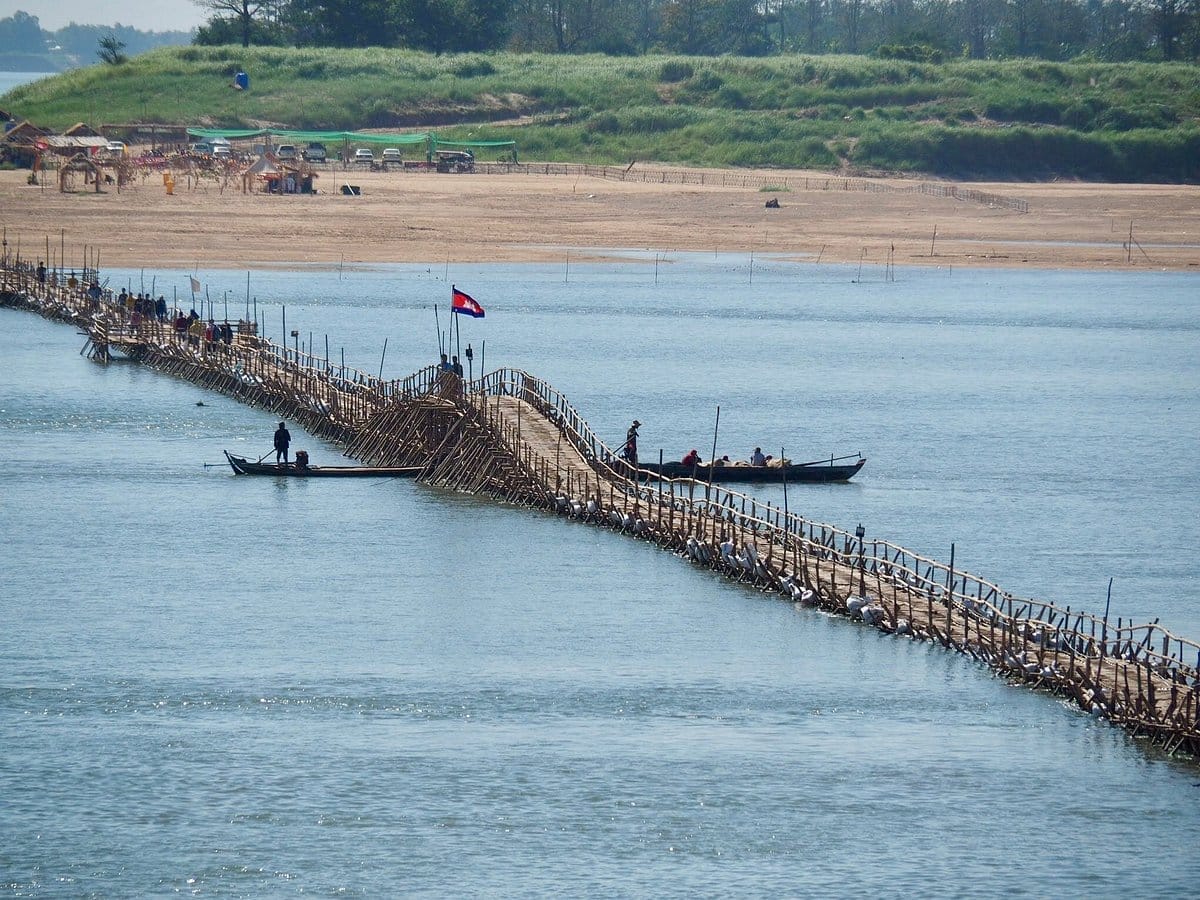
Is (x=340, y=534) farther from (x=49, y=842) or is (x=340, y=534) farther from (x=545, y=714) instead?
(x=49, y=842)

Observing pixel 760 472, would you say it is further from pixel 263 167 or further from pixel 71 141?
pixel 71 141

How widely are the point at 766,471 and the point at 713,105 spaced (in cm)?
12149

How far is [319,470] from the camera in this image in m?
66.2

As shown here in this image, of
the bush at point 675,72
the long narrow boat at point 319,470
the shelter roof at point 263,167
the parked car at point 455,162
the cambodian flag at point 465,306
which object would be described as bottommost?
the long narrow boat at point 319,470

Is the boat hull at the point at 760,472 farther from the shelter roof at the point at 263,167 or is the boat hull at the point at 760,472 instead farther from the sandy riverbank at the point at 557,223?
the shelter roof at the point at 263,167

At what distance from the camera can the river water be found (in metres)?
35.9

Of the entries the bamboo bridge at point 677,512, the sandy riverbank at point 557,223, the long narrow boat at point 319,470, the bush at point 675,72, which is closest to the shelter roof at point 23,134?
the sandy riverbank at point 557,223

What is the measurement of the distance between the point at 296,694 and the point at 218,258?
81.9 meters

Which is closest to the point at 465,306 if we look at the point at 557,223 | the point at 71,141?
the point at 557,223

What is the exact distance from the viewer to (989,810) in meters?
38.2

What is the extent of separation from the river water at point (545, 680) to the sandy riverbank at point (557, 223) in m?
43.7

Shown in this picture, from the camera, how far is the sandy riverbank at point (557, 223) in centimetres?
12900

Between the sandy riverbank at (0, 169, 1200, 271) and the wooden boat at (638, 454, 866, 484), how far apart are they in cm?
6013

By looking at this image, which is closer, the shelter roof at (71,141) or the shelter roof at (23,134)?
the shelter roof at (71,141)
